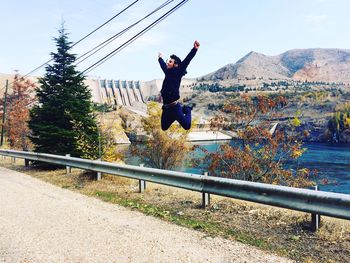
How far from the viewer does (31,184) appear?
13.2m

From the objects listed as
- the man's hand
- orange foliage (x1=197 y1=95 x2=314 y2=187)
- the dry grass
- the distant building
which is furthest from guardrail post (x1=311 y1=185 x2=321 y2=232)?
the distant building

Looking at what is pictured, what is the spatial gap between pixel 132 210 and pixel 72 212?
1482mm

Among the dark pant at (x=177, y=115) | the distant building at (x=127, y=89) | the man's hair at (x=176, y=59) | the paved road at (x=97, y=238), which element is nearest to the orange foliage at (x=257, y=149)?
the paved road at (x=97, y=238)

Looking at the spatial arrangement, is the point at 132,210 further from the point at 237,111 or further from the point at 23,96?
the point at 23,96

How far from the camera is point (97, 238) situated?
660 cm

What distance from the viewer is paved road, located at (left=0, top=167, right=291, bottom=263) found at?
5620mm

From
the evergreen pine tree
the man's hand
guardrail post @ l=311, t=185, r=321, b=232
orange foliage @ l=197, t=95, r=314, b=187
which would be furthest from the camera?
orange foliage @ l=197, t=95, r=314, b=187

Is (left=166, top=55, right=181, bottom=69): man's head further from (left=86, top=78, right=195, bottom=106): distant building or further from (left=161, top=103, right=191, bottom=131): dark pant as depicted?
(left=86, top=78, right=195, bottom=106): distant building

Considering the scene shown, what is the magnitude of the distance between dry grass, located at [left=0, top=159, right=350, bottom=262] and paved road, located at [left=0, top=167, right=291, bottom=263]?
1.42 ft

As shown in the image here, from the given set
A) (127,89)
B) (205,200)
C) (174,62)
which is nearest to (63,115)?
(205,200)

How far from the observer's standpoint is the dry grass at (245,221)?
5993mm

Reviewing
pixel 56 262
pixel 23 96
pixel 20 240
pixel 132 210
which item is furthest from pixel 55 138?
pixel 23 96

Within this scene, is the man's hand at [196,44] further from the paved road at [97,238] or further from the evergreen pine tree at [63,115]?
the evergreen pine tree at [63,115]

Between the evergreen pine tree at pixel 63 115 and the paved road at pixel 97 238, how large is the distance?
8.57 meters
